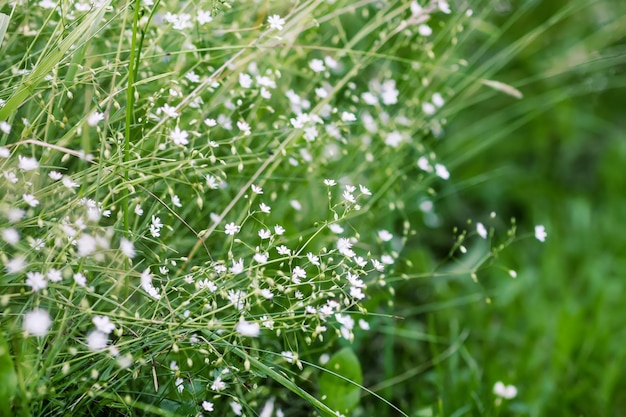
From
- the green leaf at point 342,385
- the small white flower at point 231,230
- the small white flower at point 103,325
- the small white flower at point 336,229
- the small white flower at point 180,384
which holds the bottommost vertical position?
the green leaf at point 342,385

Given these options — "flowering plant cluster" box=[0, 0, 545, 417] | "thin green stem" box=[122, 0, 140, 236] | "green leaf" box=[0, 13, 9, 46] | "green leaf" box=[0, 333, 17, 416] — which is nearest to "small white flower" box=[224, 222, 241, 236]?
"flowering plant cluster" box=[0, 0, 545, 417]

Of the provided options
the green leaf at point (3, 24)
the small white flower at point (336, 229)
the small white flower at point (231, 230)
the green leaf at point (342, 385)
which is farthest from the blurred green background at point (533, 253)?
the green leaf at point (3, 24)

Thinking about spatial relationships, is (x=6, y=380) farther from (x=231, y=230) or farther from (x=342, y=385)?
(x=342, y=385)

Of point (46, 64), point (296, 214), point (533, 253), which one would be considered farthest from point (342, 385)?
point (533, 253)

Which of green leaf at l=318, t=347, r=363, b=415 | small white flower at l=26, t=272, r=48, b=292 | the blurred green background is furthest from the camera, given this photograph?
the blurred green background

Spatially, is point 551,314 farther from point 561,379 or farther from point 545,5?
point 545,5

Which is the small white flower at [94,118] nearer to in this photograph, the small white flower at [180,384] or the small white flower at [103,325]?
the small white flower at [103,325]

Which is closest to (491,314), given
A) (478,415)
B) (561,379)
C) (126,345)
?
(561,379)

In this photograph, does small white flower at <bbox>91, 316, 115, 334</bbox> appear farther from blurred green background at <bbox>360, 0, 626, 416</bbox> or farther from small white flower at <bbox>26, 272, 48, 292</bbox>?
blurred green background at <bbox>360, 0, 626, 416</bbox>
